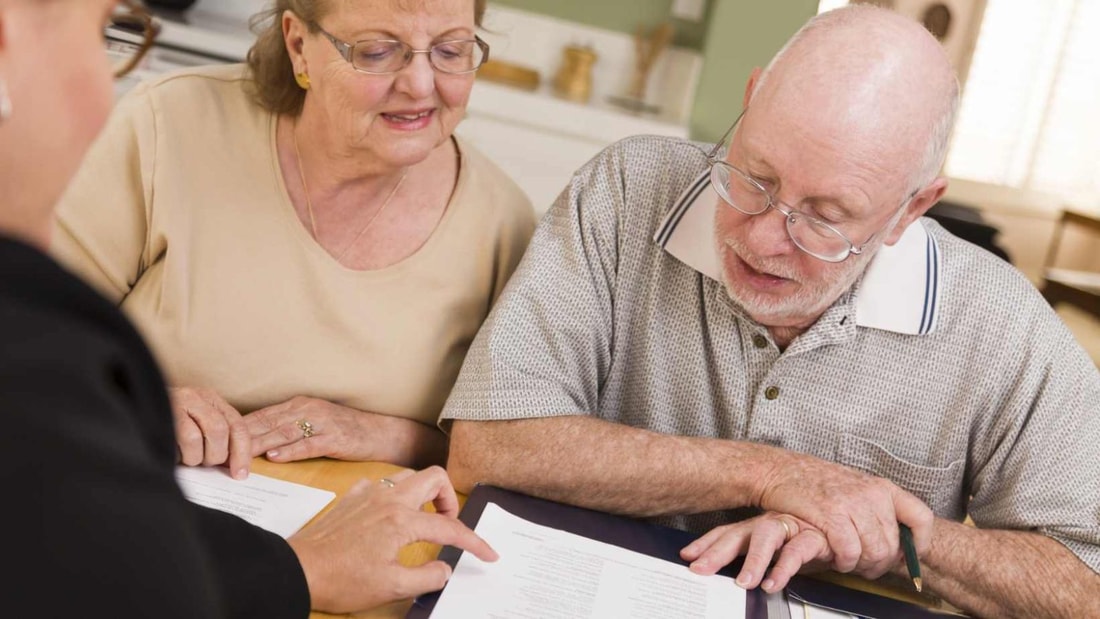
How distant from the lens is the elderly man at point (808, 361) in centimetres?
130

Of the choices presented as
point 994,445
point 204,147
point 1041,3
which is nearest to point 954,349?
point 994,445

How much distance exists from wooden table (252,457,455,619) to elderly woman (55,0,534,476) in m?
0.06

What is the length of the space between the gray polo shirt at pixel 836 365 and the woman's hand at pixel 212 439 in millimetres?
286

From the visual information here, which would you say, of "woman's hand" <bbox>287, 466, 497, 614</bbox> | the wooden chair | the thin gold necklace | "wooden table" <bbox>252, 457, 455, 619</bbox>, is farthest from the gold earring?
the wooden chair

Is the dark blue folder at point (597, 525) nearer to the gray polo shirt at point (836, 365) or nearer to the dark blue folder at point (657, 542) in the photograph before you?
the dark blue folder at point (657, 542)

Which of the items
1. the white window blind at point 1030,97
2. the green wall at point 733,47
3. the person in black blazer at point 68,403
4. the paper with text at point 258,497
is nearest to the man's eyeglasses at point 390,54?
the paper with text at point 258,497

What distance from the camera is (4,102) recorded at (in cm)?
52

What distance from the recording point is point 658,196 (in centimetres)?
156

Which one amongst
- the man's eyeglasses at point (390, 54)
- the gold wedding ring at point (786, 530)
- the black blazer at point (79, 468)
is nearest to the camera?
the black blazer at point (79, 468)

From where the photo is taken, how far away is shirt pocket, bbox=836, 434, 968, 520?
145cm

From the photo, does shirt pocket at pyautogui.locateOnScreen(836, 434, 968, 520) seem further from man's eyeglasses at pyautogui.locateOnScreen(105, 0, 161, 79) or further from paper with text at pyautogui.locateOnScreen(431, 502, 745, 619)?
man's eyeglasses at pyautogui.locateOnScreen(105, 0, 161, 79)

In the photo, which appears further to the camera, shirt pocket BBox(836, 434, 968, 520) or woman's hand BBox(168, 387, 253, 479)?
shirt pocket BBox(836, 434, 968, 520)

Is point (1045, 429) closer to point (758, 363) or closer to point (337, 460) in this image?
point (758, 363)

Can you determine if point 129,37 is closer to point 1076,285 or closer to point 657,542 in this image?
point 657,542
